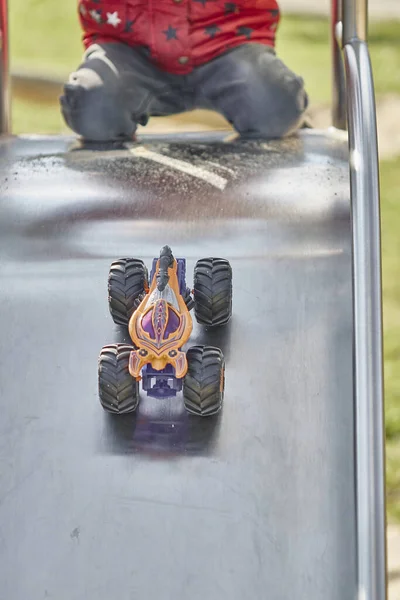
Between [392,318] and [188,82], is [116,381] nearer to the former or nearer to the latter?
[188,82]

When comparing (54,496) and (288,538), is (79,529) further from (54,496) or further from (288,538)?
(288,538)

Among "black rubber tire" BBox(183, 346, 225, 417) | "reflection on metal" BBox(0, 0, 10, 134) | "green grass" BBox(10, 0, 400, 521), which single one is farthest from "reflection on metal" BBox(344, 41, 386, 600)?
"green grass" BBox(10, 0, 400, 521)

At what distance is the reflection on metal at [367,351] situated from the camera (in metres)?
Answer: 0.97

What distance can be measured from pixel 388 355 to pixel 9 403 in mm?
1492

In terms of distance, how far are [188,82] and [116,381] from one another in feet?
2.64

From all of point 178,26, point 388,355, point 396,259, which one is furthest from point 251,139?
point 396,259

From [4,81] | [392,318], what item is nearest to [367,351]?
[4,81]

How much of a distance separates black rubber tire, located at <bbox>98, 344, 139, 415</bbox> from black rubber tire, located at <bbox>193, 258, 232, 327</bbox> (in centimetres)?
14

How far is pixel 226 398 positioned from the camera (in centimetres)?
121

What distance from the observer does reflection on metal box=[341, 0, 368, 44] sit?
1.50 m

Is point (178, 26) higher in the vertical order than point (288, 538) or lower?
higher

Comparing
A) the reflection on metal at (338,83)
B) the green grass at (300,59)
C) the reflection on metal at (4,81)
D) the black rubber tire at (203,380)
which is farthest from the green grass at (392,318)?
the reflection on metal at (4,81)

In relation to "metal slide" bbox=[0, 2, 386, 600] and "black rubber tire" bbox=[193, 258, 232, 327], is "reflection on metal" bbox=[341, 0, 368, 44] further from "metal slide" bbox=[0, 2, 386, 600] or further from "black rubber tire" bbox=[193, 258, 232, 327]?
"black rubber tire" bbox=[193, 258, 232, 327]

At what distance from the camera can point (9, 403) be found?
1.21 meters
